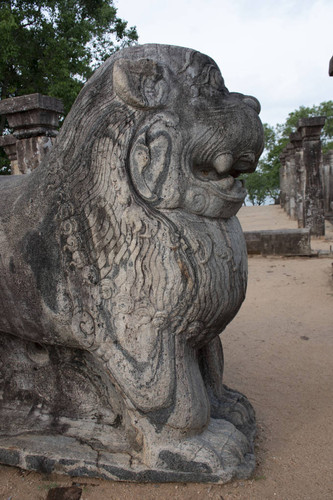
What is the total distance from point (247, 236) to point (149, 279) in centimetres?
635

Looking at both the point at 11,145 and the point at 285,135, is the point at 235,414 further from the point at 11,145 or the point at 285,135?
the point at 285,135

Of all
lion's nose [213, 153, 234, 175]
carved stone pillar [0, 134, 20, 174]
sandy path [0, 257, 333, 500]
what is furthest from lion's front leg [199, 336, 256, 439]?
carved stone pillar [0, 134, 20, 174]

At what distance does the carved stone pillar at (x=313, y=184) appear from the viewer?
1031 cm

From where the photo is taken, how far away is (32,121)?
6570 millimetres

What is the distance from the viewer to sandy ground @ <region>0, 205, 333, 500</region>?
1.87m

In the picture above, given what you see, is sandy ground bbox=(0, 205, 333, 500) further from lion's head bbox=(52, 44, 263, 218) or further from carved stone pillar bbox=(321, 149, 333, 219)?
carved stone pillar bbox=(321, 149, 333, 219)

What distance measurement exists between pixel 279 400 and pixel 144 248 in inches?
60.3

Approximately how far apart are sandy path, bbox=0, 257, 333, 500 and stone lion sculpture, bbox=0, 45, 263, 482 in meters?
0.07

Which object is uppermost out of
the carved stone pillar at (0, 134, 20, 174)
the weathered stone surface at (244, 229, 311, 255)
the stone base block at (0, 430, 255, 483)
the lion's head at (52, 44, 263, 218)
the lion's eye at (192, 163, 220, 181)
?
the carved stone pillar at (0, 134, 20, 174)

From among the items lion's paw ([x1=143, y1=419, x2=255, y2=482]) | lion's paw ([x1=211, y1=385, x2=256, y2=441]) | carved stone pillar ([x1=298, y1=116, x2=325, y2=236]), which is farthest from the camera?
carved stone pillar ([x1=298, y1=116, x2=325, y2=236])

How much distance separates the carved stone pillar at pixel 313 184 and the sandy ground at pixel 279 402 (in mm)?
4892

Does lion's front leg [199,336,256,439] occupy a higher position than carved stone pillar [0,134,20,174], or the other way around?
carved stone pillar [0,134,20,174]

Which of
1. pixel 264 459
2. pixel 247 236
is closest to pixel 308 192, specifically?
pixel 247 236

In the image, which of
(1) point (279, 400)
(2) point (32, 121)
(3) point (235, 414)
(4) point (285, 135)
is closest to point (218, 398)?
(3) point (235, 414)
